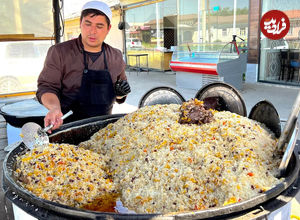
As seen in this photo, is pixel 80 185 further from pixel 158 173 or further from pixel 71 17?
pixel 71 17

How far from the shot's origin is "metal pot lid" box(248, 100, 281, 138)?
1821 mm

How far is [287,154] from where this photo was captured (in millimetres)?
1318

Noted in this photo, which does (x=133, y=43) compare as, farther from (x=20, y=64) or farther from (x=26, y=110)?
(x=26, y=110)

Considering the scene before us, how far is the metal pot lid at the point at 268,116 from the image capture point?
1821 millimetres

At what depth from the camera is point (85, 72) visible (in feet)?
7.50

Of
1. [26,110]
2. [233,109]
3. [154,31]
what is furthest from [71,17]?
[233,109]

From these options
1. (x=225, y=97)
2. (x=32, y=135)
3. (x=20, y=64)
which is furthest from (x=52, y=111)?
(x=20, y=64)

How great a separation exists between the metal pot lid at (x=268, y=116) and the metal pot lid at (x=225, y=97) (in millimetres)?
139

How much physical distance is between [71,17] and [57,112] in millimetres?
19516

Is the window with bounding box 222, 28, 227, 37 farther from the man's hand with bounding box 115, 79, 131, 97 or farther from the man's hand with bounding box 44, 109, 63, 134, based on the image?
the man's hand with bounding box 44, 109, 63, 134

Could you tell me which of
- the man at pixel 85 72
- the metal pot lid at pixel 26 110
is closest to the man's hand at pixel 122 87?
the man at pixel 85 72

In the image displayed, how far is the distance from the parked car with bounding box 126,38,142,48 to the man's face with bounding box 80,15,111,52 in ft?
41.9

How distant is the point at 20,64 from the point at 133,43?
9.61 m

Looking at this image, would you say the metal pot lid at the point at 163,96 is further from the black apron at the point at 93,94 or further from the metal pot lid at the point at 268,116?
the metal pot lid at the point at 268,116
